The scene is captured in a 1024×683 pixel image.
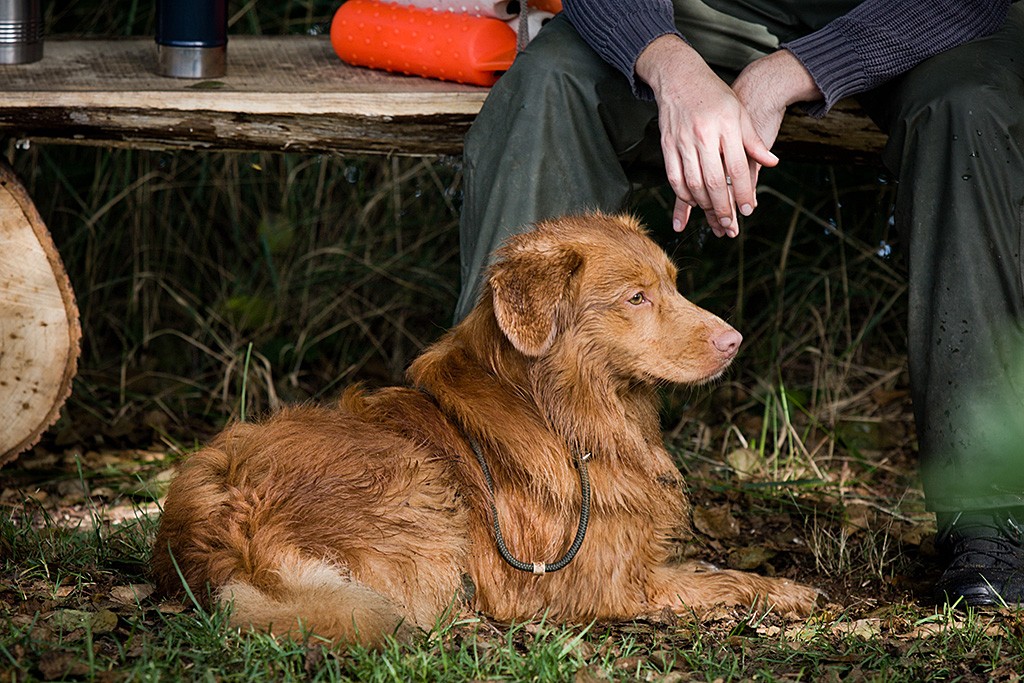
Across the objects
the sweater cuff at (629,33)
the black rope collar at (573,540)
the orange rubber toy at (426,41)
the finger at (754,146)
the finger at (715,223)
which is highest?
the sweater cuff at (629,33)

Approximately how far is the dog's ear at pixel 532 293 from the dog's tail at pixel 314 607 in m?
0.67

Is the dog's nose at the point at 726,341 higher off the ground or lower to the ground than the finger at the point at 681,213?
lower

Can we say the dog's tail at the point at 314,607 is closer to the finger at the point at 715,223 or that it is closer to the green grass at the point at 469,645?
the green grass at the point at 469,645

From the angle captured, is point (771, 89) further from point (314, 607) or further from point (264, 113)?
point (314, 607)

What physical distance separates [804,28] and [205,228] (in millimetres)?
2832

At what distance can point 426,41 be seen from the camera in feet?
12.3

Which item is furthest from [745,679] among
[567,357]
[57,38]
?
[57,38]

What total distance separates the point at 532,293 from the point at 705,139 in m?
0.56

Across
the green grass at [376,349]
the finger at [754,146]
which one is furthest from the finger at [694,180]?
the green grass at [376,349]

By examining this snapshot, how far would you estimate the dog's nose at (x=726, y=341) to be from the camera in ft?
9.51

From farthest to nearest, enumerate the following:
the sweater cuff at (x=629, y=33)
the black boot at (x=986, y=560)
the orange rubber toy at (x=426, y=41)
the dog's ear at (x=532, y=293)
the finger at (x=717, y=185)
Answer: the orange rubber toy at (x=426, y=41), the sweater cuff at (x=629, y=33), the black boot at (x=986, y=560), the finger at (x=717, y=185), the dog's ear at (x=532, y=293)

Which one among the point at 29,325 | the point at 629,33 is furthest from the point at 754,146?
the point at 29,325

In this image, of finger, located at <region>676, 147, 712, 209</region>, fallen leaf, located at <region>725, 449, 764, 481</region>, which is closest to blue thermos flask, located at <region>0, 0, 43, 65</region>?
finger, located at <region>676, 147, 712, 209</region>

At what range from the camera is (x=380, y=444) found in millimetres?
2844
